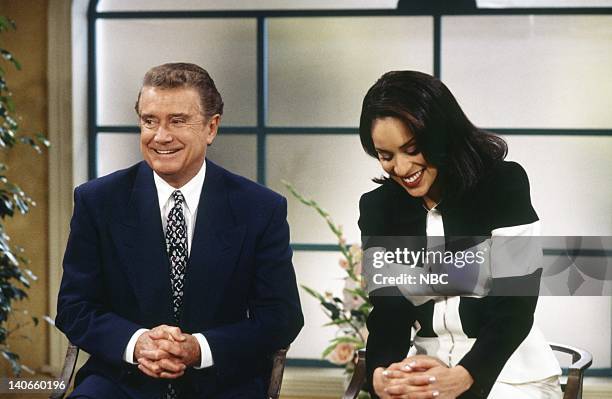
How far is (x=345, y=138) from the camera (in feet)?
11.2

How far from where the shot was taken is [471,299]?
171 centimetres

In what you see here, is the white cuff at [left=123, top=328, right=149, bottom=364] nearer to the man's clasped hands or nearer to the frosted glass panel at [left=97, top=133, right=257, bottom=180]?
the man's clasped hands

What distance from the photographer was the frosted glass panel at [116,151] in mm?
3441

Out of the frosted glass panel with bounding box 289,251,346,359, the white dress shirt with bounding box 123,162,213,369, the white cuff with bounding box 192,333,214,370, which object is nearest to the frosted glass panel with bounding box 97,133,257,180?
the frosted glass panel with bounding box 289,251,346,359

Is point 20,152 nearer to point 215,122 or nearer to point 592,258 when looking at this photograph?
point 215,122

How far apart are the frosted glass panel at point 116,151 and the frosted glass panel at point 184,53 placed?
0.10 metres

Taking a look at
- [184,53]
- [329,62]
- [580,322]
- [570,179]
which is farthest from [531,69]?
[184,53]

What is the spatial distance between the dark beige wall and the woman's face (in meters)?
2.00

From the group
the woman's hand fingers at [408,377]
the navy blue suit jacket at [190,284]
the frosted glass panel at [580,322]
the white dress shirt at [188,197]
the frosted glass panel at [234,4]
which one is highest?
the frosted glass panel at [234,4]

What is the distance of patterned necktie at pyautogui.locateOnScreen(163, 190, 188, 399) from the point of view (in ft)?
6.24

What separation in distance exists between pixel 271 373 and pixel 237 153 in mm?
1596

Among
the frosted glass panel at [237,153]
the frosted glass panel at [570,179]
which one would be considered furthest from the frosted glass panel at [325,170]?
the frosted glass panel at [570,179]

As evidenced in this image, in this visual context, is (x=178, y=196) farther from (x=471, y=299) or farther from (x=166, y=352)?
(x=471, y=299)

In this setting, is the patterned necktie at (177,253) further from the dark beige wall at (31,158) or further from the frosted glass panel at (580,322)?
the frosted glass panel at (580,322)
